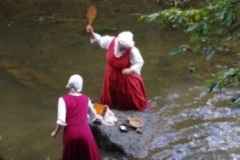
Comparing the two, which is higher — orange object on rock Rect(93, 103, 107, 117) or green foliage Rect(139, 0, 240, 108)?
green foliage Rect(139, 0, 240, 108)

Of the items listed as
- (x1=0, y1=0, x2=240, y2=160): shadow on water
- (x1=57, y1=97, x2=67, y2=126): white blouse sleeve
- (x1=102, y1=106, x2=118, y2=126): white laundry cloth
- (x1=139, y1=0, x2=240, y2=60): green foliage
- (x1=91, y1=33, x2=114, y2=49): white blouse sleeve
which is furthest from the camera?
(x1=91, y1=33, x2=114, y2=49): white blouse sleeve

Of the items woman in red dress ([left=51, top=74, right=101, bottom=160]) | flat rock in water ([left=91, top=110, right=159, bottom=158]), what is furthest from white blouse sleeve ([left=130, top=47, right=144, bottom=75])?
woman in red dress ([left=51, top=74, right=101, bottom=160])

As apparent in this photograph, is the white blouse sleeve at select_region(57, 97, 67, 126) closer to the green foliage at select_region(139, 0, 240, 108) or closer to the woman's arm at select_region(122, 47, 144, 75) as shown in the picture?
the woman's arm at select_region(122, 47, 144, 75)

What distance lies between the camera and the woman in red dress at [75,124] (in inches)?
210

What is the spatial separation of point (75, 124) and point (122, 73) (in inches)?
61.4

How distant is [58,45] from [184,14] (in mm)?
7060

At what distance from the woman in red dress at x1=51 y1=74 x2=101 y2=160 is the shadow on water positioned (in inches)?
30.7

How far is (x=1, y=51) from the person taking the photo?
9820 mm

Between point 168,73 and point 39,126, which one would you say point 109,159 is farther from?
point 168,73

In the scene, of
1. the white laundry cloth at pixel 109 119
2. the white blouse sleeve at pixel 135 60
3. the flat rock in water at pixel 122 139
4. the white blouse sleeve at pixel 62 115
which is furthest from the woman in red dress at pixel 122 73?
the white blouse sleeve at pixel 62 115

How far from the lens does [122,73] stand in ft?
22.0

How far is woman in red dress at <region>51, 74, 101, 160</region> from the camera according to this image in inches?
210

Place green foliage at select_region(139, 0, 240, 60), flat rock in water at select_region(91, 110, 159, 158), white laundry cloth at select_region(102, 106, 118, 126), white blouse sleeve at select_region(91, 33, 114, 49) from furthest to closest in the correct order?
white blouse sleeve at select_region(91, 33, 114, 49), white laundry cloth at select_region(102, 106, 118, 126), flat rock in water at select_region(91, 110, 159, 158), green foliage at select_region(139, 0, 240, 60)

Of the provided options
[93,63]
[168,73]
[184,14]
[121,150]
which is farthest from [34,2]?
[184,14]
